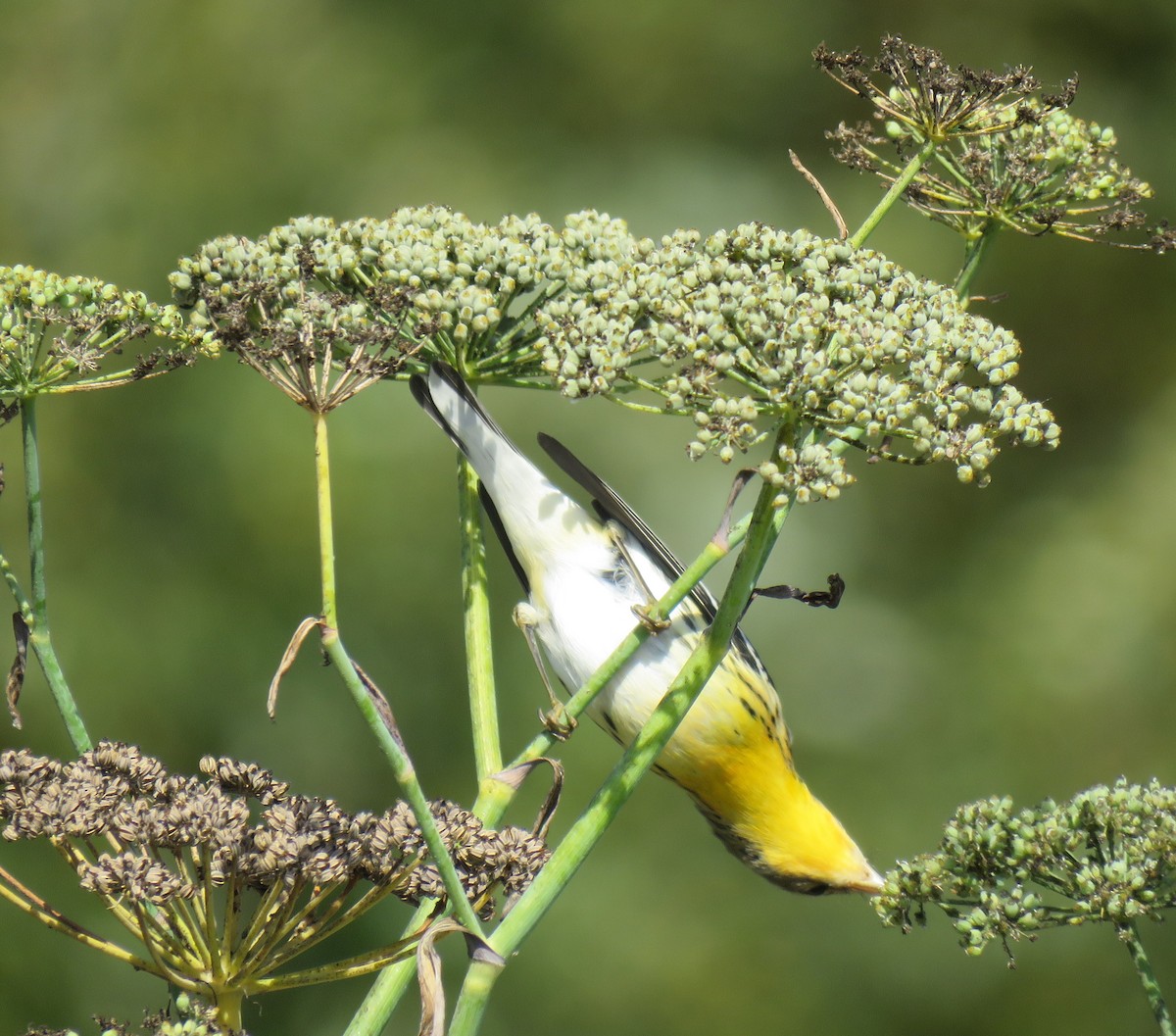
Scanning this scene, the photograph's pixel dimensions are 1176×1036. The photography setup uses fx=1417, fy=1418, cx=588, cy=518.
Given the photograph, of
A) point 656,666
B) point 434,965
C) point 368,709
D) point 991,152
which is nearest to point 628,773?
point 434,965

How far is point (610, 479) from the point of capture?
853 centimetres

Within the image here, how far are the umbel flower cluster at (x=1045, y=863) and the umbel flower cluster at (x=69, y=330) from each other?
54.0 inches

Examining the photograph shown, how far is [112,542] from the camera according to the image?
9164 millimetres

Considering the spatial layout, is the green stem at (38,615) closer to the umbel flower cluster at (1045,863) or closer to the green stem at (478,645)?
the green stem at (478,645)

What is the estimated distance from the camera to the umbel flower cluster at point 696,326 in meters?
1.76

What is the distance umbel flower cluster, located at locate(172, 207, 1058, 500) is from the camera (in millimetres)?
1760

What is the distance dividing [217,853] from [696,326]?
0.90m

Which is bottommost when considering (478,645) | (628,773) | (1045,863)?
(628,773)

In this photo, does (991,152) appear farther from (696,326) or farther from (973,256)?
(696,326)

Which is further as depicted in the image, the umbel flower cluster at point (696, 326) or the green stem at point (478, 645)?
the green stem at point (478, 645)

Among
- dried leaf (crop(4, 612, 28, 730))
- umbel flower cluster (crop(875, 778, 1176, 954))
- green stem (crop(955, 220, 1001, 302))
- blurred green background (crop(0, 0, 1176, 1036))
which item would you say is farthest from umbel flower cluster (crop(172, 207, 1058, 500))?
blurred green background (crop(0, 0, 1176, 1036))

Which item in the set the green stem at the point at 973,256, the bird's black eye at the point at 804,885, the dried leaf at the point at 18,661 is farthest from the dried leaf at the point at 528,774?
the bird's black eye at the point at 804,885

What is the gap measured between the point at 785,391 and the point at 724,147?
9177 millimetres

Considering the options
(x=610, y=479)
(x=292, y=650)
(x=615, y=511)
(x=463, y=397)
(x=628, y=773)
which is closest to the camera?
(x=292, y=650)
